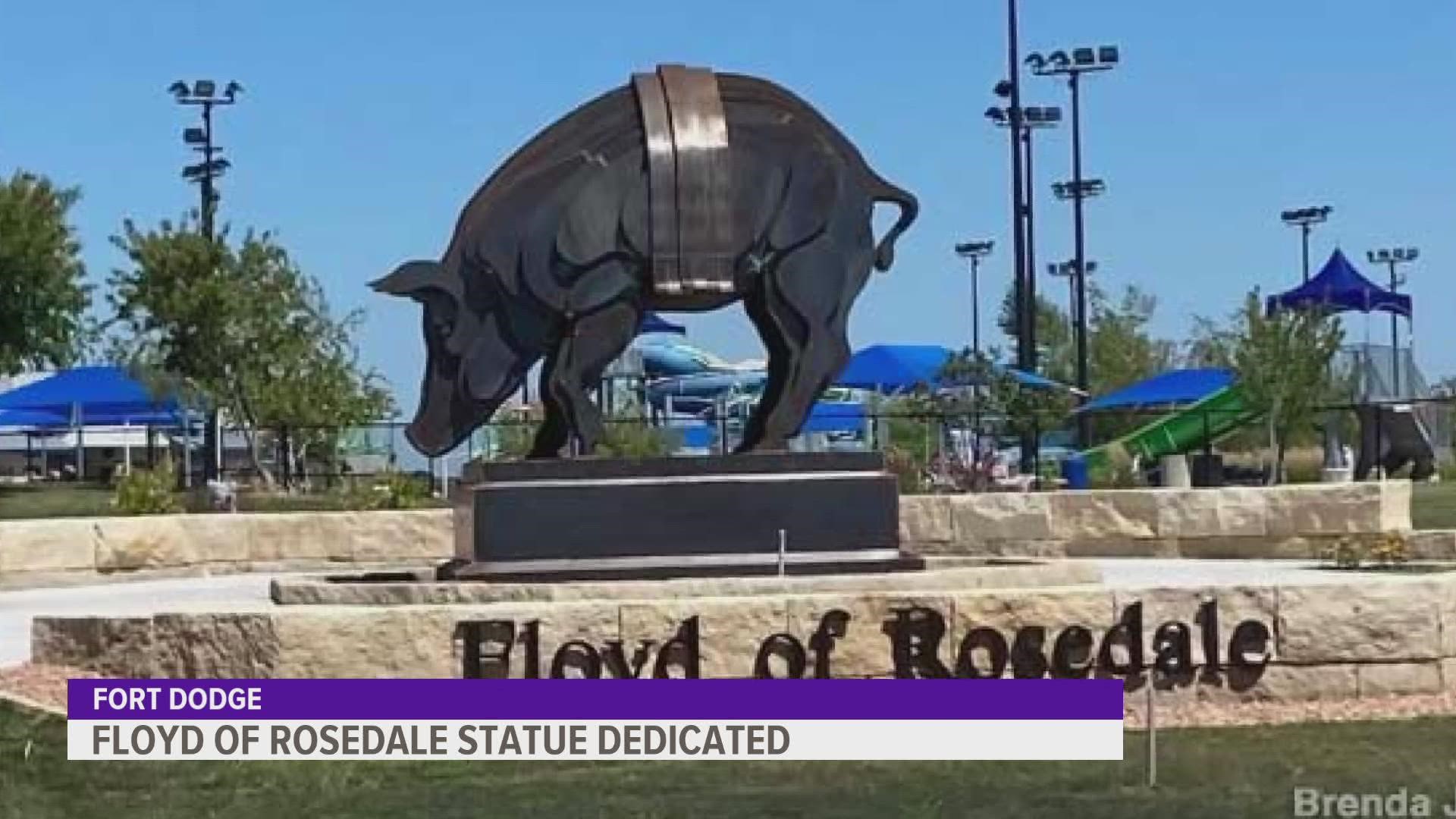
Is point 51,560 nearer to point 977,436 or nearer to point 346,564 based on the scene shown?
point 346,564

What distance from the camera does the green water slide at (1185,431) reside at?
3862 centimetres

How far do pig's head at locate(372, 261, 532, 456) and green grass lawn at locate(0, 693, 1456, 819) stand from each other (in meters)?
4.64

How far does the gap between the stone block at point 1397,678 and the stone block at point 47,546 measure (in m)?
13.1

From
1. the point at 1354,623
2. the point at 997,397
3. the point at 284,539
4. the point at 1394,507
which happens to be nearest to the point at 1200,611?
the point at 1354,623

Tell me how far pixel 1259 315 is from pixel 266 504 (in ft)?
58.2

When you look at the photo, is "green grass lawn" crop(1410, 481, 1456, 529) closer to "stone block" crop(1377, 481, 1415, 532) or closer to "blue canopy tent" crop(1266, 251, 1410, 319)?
"stone block" crop(1377, 481, 1415, 532)

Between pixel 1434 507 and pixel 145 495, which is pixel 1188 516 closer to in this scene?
pixel 1434 507

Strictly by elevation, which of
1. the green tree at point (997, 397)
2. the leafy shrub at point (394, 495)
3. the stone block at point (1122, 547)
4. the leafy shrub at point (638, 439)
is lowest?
the stone block at point (1122, 547)

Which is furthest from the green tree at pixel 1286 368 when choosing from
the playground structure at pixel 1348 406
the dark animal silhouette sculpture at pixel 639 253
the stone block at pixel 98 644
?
the stone block at pixel 98 644

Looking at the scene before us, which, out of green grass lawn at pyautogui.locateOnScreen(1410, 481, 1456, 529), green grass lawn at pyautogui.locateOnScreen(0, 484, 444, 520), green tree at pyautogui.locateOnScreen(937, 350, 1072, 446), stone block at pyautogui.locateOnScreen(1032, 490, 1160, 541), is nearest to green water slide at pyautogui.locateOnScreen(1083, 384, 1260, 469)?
green tree at pyautogui.locateOnScreen(937, 350, 1072, 446)

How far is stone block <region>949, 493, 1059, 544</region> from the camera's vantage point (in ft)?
71.9

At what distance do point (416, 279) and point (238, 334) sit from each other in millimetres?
28225

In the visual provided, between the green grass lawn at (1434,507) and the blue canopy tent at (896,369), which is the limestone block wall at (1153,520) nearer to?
the green grass lawn at (1434,507)

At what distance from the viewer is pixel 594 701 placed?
9641 mm
